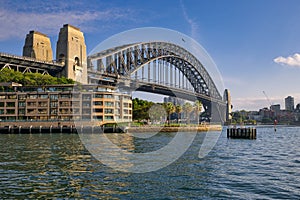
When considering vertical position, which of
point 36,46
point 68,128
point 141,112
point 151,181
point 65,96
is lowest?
point 151,181

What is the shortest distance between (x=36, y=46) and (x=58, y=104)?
30.2 metres

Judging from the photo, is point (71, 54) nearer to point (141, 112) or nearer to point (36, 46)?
point (36, 46)

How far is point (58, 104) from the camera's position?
82.2m

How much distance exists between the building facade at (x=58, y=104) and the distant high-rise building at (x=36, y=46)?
71.0 ft

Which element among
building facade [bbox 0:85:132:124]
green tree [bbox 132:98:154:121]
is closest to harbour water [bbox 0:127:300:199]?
building facade [bbox 0:85:132:124]

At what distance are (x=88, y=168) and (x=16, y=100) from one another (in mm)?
67833

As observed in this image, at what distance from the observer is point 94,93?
81.4 metres

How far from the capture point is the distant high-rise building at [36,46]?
336 ft

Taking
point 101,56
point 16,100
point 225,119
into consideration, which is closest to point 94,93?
point 16,100

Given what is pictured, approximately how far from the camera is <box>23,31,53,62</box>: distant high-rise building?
4035 inches

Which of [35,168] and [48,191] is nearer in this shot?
[48,191]

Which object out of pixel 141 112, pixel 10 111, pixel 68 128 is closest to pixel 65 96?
pixel 68 128

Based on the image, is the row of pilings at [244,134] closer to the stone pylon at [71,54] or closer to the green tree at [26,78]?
the green tree at [26,78]

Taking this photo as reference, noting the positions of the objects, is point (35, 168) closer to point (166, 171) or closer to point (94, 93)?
point (166, 171)
